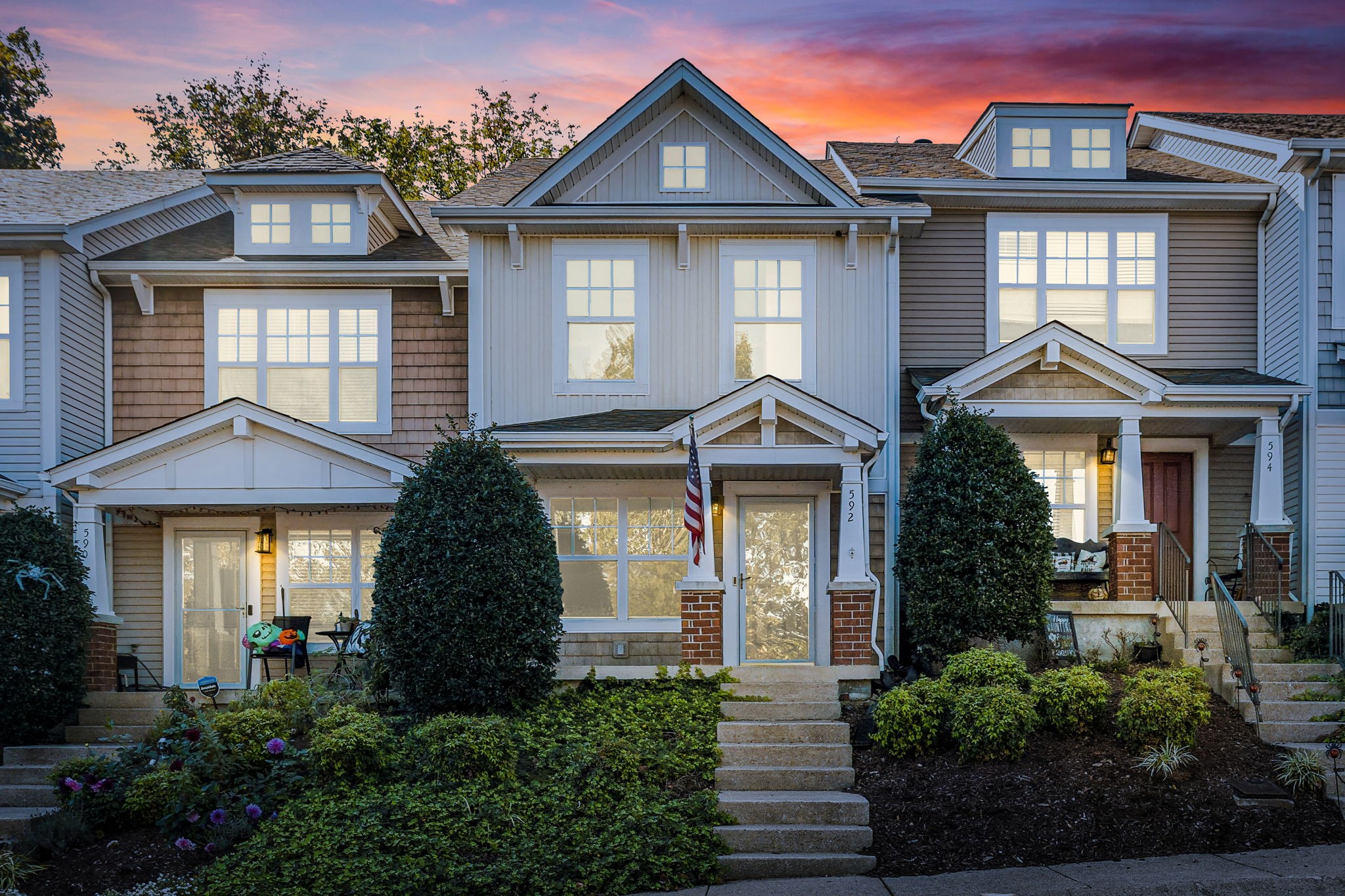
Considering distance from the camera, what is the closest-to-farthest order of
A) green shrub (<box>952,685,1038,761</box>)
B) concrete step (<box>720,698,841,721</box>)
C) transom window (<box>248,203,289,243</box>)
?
green shrub (<box>952,685,1038,761</box>) → concrete step (<box>720,698,841,721</box>) → transom window (<box>248,203,289,243</box>)

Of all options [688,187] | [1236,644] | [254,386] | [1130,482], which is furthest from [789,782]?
[254,386]

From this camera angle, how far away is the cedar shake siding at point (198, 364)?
15.2m

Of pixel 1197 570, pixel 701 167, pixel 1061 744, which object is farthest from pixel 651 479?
pixel 1197 570

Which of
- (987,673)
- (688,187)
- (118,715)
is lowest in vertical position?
(118,715)

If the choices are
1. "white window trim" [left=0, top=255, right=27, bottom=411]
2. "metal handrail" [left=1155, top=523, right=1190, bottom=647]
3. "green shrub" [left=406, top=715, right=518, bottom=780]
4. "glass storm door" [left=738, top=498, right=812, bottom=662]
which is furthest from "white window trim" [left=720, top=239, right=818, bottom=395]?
"white window trim" [left=0, top=255, right=27, bottom=411]

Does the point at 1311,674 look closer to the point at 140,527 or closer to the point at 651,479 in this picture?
the point at 651,479

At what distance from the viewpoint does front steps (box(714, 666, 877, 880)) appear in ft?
29.4

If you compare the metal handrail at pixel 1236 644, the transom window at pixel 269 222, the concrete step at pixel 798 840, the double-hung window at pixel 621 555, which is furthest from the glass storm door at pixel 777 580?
the transom window at pixel 269 222

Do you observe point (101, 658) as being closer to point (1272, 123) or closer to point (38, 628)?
point (38, 628)

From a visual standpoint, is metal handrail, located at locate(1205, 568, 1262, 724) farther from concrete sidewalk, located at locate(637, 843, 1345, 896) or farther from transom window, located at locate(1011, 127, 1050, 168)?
transom window, located at locate(1011, 127, 1050, 168)

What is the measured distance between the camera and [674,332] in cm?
1458

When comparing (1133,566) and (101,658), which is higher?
(1133,566)

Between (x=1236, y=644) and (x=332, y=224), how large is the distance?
11611 millimetres

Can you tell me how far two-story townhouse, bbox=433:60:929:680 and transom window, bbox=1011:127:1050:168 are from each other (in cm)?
206
